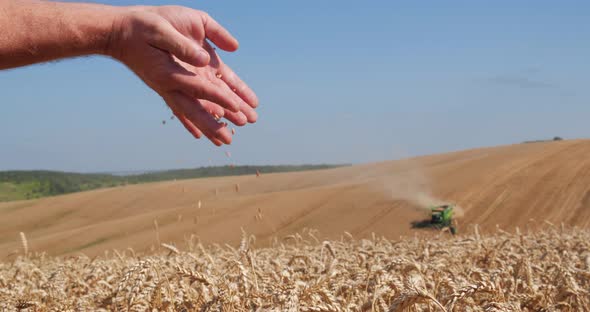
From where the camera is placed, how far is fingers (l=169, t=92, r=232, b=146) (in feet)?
9.15

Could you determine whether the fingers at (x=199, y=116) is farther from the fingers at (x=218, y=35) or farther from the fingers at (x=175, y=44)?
the fingers at (x=218, y=35)

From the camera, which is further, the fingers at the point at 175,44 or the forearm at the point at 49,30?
the fingers at the point at 175,44

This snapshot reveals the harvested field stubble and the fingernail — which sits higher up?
the fingernail

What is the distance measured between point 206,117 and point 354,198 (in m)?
31.3

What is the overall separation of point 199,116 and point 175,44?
0.36 meters

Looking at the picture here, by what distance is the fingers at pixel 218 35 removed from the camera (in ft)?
10.1

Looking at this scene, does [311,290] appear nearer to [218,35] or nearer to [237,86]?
[237,86]

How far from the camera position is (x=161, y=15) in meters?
2.80

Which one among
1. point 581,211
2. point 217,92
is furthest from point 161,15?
point 581,211

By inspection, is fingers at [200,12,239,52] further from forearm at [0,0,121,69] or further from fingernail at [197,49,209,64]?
forearm at [0,0,121,69]

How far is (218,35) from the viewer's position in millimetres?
3127

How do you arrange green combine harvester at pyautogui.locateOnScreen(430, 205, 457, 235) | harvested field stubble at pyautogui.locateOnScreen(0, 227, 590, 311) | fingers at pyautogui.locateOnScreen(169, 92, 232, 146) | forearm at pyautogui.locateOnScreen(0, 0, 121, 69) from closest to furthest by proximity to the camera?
1. forearm at pyautogui.locateOnScreen(0, 0, 121, 69)
2. fingers at pyautogui.locateOnScreen(169, 92, 232, 146)
3. harvested field stubble at pyautogui.locateOnScreen(0, 227, 590, 311)
4. green combine harvester at pyautogui.locateOnScreen(430, 205, 457, 235)

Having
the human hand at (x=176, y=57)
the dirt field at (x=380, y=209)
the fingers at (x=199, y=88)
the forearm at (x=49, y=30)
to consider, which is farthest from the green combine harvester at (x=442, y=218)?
the forearm at (x=49, y=30)

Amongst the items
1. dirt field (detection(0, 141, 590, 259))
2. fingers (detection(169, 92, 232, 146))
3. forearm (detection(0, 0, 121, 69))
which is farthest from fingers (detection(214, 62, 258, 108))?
dirt field (detection(0, 141, 590, 259))
